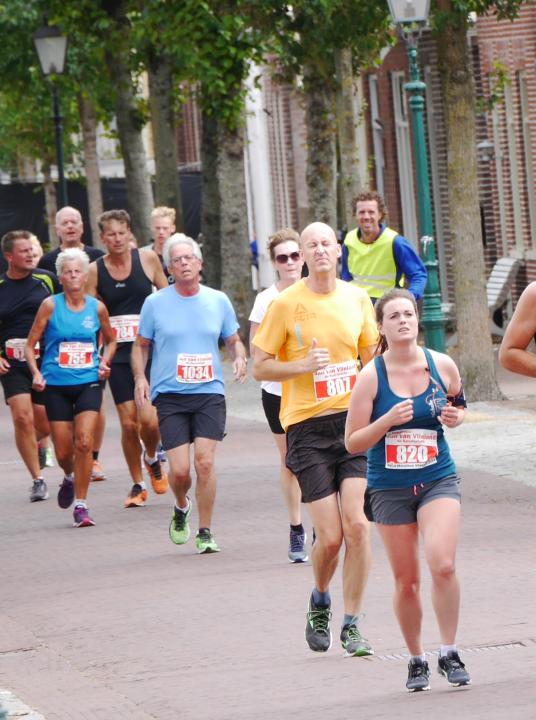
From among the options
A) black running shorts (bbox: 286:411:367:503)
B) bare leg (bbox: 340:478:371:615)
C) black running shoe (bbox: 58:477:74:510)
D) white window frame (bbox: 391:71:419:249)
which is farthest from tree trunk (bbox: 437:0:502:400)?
white window frame (bbox: 391:71:419:249)

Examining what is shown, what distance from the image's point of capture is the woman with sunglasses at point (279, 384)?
10836mm

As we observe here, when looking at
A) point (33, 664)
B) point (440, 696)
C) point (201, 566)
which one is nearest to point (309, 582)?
point (201, 566)

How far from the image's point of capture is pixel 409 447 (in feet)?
24.9

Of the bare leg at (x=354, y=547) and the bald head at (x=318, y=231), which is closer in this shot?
the bare leg at (x=354, y=547)

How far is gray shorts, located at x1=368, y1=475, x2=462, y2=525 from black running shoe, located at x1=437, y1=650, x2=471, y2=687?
525 mm

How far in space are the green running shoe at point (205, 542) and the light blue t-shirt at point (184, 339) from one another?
32.3 inches

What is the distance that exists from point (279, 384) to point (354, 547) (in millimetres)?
2635

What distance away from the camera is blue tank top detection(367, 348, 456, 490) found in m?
7.58

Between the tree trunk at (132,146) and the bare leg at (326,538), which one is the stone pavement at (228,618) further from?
the tree trunk at (132,146)

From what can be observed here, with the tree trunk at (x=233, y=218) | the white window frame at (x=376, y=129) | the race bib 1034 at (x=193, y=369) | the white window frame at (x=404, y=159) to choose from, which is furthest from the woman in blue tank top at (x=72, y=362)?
the white window frame at (x=376, y=129)

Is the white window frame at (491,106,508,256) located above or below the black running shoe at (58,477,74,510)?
above

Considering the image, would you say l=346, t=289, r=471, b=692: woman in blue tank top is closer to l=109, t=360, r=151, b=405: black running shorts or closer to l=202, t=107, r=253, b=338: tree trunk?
l=109, t=360, r=151, b=405: black running shorts

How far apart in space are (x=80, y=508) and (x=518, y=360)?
6.81m

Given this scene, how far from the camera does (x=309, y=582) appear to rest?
10398mm
